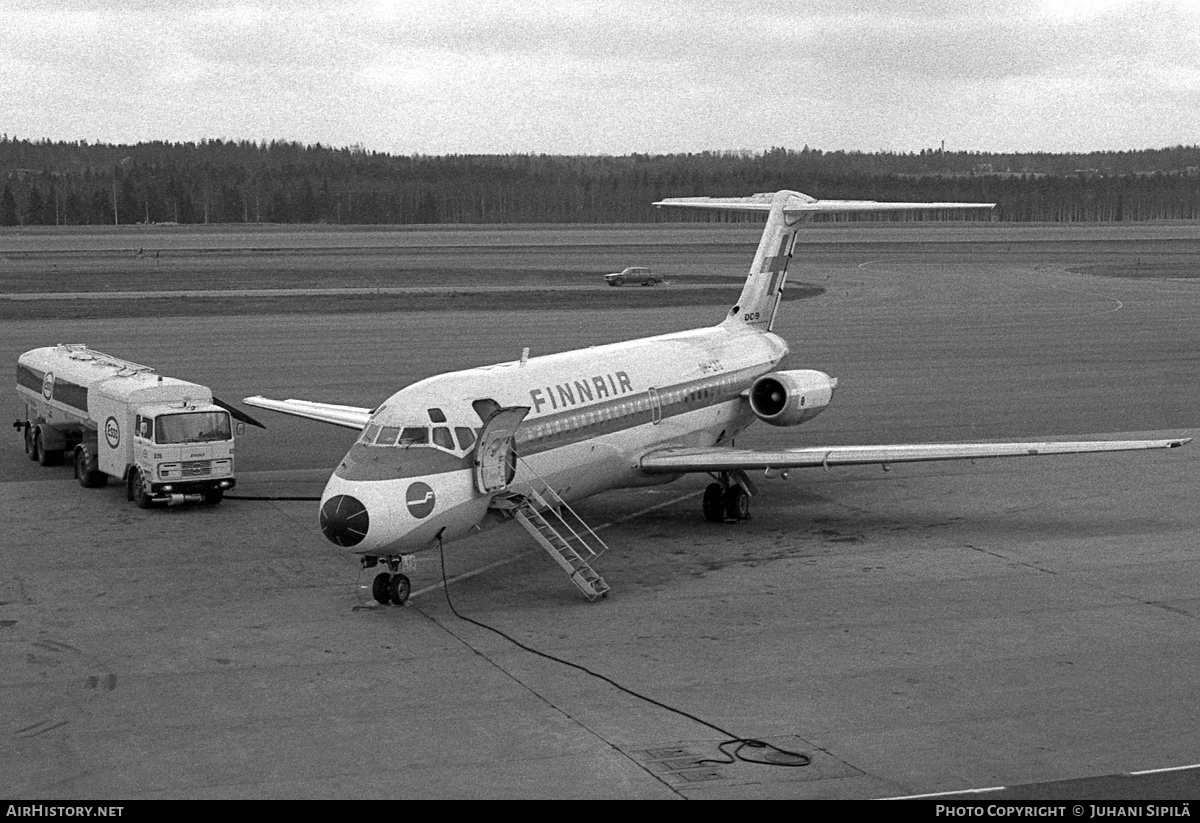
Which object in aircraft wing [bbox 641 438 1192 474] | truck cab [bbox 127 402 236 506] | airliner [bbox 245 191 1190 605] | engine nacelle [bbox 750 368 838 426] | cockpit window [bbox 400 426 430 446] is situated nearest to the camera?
airliner [bbox 245 191 1190 605]

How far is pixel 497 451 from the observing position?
79.3ft

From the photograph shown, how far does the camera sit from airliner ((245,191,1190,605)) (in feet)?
74.9

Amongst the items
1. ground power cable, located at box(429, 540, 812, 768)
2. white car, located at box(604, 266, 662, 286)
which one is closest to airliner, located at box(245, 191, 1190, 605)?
ground power cable, located at box(429, 540, 812, 768)

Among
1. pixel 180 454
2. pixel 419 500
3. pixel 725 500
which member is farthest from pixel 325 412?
pixel 419 500

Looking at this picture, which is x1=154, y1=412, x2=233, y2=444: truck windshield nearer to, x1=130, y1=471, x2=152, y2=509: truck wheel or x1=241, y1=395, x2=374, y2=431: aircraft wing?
x1=130, y1=471, x2=152, y2=509: truck wheel

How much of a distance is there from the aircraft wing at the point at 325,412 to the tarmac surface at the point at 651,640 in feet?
4.87

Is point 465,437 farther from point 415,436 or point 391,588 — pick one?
point 391,588

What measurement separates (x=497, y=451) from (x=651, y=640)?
4.60 m

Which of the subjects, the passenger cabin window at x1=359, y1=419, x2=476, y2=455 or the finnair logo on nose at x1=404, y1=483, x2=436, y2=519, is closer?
the finnair logo on nose at x1=404, y1=483, x2=436, y2=519

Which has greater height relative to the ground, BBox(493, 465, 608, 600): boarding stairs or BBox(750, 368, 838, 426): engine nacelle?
BBox(750, 368, 838, 426): engine nacelle

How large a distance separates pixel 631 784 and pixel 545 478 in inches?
415

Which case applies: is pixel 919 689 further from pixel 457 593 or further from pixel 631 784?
pixel 457 593

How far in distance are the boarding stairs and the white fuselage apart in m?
0.25

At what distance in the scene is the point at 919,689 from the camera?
61.6 feet
